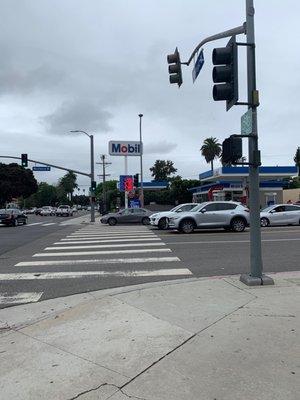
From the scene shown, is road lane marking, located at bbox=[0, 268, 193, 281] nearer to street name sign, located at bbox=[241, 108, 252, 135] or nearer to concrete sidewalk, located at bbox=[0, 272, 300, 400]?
concrete sidewalk, located at bbox=[0, 272, 300, 400]

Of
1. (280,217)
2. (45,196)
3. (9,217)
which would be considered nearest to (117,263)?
(280,217)

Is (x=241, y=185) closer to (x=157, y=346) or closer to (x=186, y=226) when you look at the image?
(x=186, y=226)

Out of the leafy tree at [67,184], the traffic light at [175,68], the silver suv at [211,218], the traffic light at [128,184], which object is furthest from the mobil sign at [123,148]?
the leafy tree at [67,184]

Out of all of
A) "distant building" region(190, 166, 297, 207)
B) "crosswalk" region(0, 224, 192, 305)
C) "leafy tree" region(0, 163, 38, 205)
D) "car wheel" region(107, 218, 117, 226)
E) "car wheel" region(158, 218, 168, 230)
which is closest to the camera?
"crosswalk" region(0, 224, 192, 305)

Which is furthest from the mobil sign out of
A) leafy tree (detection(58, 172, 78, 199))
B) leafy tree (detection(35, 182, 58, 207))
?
leafy tree (detection(58, 172, 78, 199))

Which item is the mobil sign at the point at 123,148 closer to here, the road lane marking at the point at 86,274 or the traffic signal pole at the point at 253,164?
the road lane marking at the point at 86,274

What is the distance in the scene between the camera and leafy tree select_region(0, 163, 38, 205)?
99375 millimetres

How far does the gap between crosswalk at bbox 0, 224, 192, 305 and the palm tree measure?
8466cm

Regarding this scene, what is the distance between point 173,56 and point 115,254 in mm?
6036

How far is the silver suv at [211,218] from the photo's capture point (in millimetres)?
23359

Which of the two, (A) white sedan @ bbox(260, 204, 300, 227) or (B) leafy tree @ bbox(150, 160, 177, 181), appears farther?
(B) leafy tree @ bbox(150, 160, 177, 181)

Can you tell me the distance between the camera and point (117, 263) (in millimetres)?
12945

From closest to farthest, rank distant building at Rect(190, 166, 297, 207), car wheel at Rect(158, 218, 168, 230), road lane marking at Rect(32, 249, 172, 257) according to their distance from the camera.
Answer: road lane marking at Rect(32, 249, 172, 257), car wheel at Rect(158, 218, 168, 230), distant building at Rect(190, 166, 297, 207)

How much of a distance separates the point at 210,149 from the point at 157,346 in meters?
96.0
